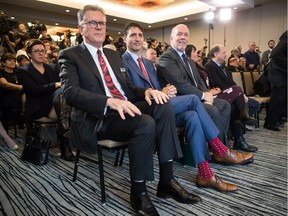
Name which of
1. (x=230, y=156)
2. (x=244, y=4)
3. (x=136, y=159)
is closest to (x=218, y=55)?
(x=230, y=156)

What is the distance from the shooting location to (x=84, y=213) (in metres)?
1.36

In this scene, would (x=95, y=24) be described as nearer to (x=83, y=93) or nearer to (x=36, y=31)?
(x=83, y=93)

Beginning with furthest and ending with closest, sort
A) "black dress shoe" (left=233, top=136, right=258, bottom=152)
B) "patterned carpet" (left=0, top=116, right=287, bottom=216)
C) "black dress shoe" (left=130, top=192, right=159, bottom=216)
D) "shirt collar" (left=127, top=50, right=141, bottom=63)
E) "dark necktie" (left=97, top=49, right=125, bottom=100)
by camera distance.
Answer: "black dress shoe" (left=233, top=136, right=258, bottom=152) → "shirt collar" (left=127, top=50, right=141, bottom=63) → "dark necktie" (left=97, top=49, right=125, bottom=100) → "patterned carpet" (left=0, top=116, right=287, bottom=216) → "black dress shoe" (left=130, top=192, right=159, bottom=216)

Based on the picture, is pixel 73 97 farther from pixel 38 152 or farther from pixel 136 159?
pixel 38 152

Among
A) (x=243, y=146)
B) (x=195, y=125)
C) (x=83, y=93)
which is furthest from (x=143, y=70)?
(x=243, y=146)

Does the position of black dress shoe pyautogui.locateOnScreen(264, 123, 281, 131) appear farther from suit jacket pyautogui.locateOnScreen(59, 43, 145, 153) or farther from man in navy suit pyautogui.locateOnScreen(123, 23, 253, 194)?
suit jacket pyautogui.locateOnScreen(59, 43, 145, 153)

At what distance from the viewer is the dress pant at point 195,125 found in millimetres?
1596

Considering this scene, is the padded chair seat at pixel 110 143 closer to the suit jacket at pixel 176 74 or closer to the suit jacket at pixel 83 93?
the suit jacket at pixel 83 93

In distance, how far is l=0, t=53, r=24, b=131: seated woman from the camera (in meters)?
3.14

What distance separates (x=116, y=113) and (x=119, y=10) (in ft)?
28.9

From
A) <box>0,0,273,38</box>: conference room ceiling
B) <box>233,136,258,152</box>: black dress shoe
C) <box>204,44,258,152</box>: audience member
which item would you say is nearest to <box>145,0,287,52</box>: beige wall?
<box>0,0,273,38</box>: conference room ceiling

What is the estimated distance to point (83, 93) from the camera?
131 cm

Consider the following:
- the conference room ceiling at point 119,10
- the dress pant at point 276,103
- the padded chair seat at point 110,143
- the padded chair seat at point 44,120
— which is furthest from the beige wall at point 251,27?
the padded chair seat at point 110,143

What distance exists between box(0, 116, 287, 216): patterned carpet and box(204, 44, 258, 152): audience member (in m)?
0.25
